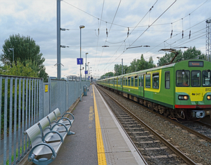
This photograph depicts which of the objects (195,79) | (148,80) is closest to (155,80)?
(148,80)

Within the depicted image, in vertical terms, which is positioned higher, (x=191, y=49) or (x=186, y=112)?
(x=191, y=49)

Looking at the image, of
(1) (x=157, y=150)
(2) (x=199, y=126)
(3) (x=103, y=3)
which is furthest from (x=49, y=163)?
(3) (x=103, y=3)

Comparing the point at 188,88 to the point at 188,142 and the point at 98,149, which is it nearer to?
the point at 188,142

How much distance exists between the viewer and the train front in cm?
781

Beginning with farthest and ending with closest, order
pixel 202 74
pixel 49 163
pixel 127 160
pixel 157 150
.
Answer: pixel 202 74, pixel 157 150, pixel 127 160, pixel 49 163

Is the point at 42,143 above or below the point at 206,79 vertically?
below

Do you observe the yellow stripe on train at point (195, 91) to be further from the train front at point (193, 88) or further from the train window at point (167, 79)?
the train window at point (167, 79)

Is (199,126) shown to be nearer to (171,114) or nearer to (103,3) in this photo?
(171,114)

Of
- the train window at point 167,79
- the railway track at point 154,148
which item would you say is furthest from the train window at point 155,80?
the railway track at point 154,148

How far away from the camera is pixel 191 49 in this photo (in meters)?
45.8

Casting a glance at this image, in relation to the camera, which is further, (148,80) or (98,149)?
(148,80)

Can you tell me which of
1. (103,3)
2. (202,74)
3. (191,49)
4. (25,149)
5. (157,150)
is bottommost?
(157,150)

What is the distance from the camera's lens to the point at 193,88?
26.4 ft

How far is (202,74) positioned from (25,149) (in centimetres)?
Result: 770
